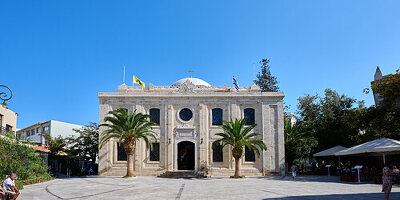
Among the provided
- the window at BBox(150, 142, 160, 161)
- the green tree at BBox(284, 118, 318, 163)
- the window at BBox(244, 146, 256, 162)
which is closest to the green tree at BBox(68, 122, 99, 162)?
the window at BBox(150, 142, 160, 161)

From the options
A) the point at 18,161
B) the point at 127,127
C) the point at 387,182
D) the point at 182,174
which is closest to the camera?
the point at 387,182

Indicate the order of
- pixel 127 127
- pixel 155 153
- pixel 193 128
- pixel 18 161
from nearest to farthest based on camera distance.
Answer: pixel 18 161, pixel 127 127, pixel 155 153, pixel 193 128

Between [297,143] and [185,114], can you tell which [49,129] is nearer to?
[185,114]

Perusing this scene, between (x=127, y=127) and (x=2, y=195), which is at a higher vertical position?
(x=127, y=127)

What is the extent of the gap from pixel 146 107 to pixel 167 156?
480cm

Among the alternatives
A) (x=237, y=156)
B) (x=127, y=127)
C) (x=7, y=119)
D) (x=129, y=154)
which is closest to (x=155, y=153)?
(x=129, y=154)

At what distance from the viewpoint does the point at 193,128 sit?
28.1 meters

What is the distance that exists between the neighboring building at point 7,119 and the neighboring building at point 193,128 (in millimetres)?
7484

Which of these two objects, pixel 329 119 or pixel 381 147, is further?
pixel 329 119

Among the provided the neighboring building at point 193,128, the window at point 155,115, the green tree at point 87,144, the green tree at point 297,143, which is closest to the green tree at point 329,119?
the green tree at point 297,143

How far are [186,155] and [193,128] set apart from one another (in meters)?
2.68

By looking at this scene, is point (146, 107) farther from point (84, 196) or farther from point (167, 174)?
point (84, 196)

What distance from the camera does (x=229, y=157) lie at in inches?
1085

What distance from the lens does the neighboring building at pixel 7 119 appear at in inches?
998
